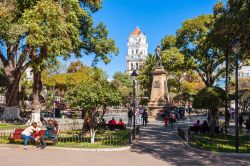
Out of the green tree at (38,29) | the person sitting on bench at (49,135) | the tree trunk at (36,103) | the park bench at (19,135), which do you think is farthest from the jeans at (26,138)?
the tree trunk at (36,103)

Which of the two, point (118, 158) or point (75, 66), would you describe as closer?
point (118, 158)

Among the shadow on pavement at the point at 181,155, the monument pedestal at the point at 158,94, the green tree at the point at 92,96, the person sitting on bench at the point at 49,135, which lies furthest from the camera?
the monument pedestal at the point at 158,94

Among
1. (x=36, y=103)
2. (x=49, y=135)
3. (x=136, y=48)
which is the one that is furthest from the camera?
(x=136, y=48)

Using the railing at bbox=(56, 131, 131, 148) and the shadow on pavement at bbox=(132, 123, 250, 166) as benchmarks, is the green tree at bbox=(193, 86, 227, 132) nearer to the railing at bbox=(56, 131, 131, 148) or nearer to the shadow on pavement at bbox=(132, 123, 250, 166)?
the shadow on pavement at bbox=(132, 123, 250, 166)

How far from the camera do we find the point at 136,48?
163375mm

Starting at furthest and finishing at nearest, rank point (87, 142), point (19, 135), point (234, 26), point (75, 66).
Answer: point (75, 66)
point (234, 26)
point (87, 142)
point (19, 135)

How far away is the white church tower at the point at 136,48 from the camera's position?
158m

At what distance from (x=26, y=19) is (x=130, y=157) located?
14384mm

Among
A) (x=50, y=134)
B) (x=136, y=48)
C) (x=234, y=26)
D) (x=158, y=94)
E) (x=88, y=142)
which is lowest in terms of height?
(x=88, y=142)

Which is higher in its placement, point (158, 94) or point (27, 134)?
point (158, 94)

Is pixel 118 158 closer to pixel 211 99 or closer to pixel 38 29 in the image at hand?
pixel 211 99

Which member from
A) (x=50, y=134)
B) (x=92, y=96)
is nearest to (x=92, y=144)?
(x=50, y=134)

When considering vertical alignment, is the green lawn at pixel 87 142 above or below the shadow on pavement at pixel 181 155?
above

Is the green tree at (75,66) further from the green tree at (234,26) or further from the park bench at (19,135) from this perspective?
the park bench at (19,135)
